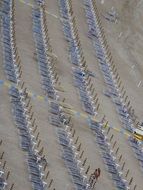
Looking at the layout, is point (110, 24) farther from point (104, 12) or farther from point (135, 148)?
point (135, 148)

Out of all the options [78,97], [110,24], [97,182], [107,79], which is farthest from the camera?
[110,24]

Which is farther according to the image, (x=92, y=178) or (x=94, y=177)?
(x=94, y=177)

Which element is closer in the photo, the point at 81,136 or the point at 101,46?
the point at 81,136

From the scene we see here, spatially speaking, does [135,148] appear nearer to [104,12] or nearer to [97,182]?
[97,182]

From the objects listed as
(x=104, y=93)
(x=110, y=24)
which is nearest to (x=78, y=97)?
(x=104, y=93)

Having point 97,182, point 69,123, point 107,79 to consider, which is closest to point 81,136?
point 69,123

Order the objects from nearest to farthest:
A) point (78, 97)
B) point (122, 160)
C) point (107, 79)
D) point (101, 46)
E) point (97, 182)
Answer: point (97, 182), point (122, 160), point (78, 97), point (107, 79), point (101, 46)

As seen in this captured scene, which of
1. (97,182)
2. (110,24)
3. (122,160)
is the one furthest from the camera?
(110,24)

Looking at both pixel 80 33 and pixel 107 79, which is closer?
pixel 107 79

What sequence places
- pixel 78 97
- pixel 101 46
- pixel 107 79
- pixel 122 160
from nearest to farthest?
pixel 122 160 → pixel 78 97 → pixel 107 79 → pixel 101 46
